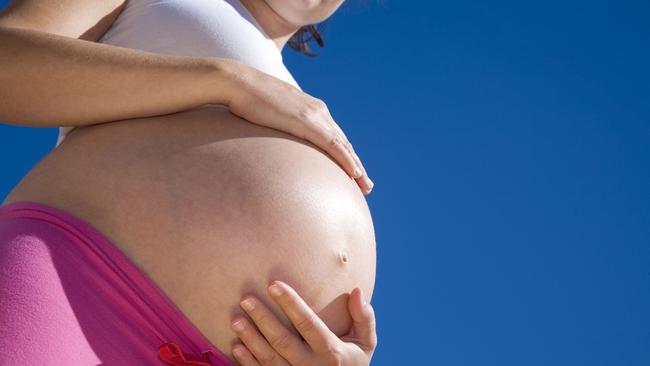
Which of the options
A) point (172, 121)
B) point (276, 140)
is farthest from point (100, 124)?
point (276, 140)

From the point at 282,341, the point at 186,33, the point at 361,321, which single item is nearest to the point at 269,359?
the point at 282,341

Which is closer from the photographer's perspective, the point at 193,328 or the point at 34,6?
Result: the point at 193,328

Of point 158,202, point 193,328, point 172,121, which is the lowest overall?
point 193,328

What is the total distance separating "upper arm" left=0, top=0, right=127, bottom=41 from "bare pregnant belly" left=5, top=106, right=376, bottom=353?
112mm

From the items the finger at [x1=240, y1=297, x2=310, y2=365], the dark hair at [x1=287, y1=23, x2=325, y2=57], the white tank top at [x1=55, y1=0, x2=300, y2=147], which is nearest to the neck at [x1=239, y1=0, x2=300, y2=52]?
the white tank top at [x1=55, y1=0, x2=300, y2=147]

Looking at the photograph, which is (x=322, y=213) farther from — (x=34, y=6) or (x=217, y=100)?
(x=34, y=6)

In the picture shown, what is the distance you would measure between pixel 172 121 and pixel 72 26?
15cm

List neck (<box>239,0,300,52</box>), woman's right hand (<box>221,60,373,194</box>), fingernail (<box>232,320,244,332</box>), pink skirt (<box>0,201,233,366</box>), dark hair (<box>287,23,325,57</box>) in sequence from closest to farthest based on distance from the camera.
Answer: pink skirt (<box>0,201,233,366</box>)
fingernail (<box>232,320,244,332</box>)
woman's right hand (<box>221,60,373,194</box>)
neck (<box>239,0,300,52</box>)
dark hair (<box>287,23,325,57</box>)

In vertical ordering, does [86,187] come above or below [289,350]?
above

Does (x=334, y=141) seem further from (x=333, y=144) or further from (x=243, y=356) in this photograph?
(x=243, y=356)

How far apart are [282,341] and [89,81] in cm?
31

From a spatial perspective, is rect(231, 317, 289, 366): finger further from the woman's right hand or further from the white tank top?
the white tank top

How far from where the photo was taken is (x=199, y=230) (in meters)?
0.70

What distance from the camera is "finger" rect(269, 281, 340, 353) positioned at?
0.70 m
